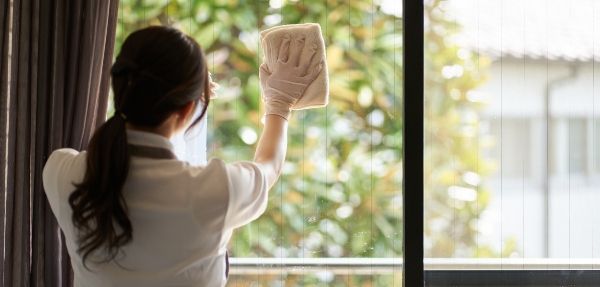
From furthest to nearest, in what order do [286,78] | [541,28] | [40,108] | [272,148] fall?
[541,28] < [40,108] < [286,78] < [272,148]

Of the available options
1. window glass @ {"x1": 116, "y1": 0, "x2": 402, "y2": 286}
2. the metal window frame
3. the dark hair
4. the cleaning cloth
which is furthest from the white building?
the dark hair

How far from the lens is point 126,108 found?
3.40 ft

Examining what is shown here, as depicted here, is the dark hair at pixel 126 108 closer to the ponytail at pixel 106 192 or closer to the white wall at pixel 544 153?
the ponytail at pixel 106 192

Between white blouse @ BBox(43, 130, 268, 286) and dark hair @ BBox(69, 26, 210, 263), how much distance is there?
1.0 inches

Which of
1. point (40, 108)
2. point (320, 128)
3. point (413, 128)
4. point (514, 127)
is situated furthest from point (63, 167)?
point (514, 127)

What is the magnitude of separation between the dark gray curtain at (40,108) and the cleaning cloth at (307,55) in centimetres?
57

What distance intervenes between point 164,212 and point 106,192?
0.09 meters

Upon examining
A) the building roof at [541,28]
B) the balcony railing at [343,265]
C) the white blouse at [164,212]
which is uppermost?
the building roof at [541,28]

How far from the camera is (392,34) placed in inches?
77.7

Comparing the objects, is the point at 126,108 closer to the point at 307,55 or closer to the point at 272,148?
the point at 272,148

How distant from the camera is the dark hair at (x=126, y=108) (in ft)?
3.31

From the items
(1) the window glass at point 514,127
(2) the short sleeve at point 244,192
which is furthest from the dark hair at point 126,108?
(1) the window glass at point 514,127

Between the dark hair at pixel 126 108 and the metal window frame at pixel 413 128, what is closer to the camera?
the dark hair at pixel 126 108

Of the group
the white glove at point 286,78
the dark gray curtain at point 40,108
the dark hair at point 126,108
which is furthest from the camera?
the dark gray curtain at point 40,108
